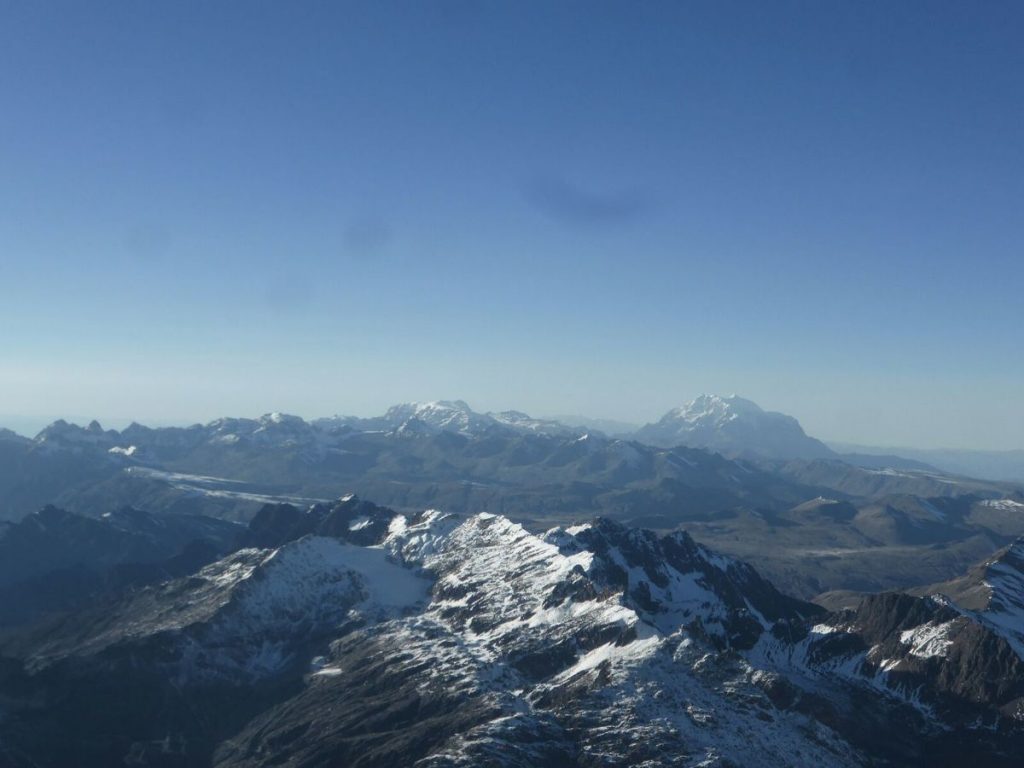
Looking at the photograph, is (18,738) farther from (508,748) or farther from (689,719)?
(689,719)

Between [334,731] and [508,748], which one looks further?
[334,731]

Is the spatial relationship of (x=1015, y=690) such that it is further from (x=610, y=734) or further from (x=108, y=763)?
(x=108, y=763)

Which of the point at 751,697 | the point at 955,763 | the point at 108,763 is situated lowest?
the point at 108,763

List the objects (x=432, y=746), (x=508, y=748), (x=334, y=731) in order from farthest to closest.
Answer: (x=334, y=731), (x=432, y=746), (x=508, y=748)

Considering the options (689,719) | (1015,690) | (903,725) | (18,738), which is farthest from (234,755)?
(1015,690)

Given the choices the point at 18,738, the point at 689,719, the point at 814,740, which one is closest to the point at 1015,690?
the point at 814,740

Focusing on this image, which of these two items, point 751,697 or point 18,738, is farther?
point 18,738

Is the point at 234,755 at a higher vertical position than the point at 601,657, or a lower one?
lower

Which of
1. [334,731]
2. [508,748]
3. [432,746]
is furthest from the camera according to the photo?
[334,731]
